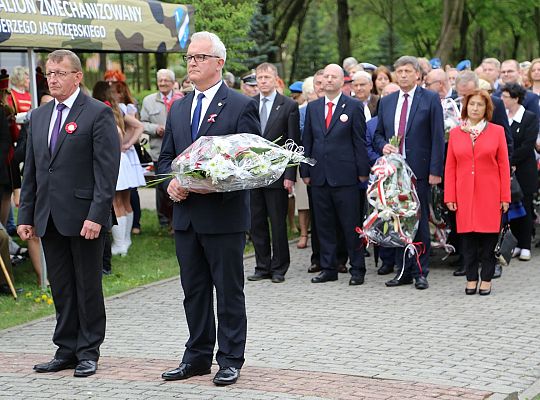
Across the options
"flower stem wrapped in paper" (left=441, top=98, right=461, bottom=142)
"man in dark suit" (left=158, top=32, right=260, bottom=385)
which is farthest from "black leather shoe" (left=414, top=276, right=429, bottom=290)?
"man in dark suit" (left=158, top=32, right=260, bottom=385)

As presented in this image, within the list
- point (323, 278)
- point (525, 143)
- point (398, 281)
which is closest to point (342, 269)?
point (323, 278)

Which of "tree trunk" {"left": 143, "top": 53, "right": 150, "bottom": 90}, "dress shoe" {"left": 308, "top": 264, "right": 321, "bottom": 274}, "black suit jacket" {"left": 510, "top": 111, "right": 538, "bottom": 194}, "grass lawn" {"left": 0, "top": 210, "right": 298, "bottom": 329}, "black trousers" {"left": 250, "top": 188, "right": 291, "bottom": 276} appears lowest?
"dress shoe" {"left": 308, "top": 264, "right": 321, "bottom": 274}

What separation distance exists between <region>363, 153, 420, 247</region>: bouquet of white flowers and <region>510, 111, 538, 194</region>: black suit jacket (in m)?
2.02

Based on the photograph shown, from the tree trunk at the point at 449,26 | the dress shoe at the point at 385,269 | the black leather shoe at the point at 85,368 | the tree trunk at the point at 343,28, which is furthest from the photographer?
the tree trunk at the point at 343,28

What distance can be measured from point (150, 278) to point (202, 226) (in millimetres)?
5093

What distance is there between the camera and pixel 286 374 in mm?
7402

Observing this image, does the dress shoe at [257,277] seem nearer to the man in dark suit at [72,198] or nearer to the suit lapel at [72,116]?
the man in dark suit at [72,198]

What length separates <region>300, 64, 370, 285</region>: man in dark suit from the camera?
11.4 m

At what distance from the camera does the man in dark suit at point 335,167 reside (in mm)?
11414

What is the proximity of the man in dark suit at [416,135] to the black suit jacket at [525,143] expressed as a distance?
1834mm

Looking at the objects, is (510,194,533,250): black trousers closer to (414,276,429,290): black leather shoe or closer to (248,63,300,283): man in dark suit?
(414,276,429,290): black leather shoe

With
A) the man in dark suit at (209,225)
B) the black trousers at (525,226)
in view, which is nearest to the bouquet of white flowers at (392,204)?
the black trousers at (525,226)

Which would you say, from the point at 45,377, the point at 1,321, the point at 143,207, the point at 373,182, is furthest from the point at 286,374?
the point at 143,207

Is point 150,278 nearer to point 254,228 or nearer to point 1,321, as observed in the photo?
point 254,228
